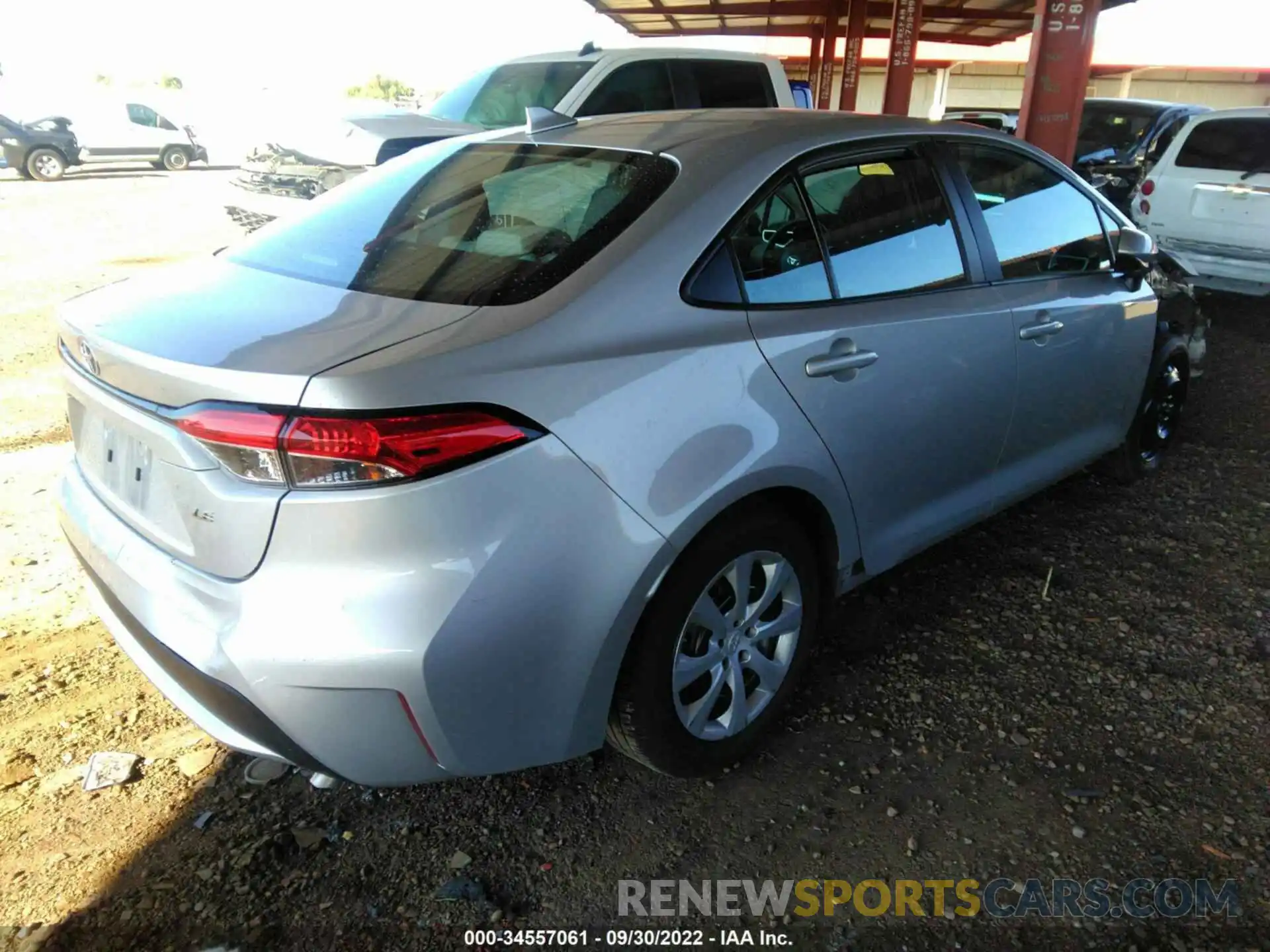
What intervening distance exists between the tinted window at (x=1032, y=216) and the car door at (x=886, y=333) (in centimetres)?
21

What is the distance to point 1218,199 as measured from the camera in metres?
7.50

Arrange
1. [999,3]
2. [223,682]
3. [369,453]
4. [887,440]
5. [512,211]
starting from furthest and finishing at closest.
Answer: [999,3], [887,440], [512,211], [223,682], [369,453]

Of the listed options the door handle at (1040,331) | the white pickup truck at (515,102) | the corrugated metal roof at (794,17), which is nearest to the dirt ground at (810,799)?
the door handle at (1040,331)

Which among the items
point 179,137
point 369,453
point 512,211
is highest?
point 512,211

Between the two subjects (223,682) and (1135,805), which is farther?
(1135,805)

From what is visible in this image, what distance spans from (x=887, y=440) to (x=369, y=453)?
4.93 ft

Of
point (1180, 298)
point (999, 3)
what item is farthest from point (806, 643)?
point (999, 3)

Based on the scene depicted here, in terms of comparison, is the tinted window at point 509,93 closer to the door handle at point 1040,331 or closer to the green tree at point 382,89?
the door handle at point 1040,331

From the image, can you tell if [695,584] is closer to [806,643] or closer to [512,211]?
[806,643]

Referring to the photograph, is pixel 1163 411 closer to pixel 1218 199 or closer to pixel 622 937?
pixel 622 937

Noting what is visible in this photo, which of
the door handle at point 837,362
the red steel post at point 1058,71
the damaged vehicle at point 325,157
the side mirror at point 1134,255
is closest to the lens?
the door handle at point 837,362

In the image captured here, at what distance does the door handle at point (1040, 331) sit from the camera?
299 cm

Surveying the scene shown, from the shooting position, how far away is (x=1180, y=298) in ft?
13.7

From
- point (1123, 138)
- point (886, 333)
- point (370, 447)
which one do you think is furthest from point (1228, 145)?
point (370, 447)
